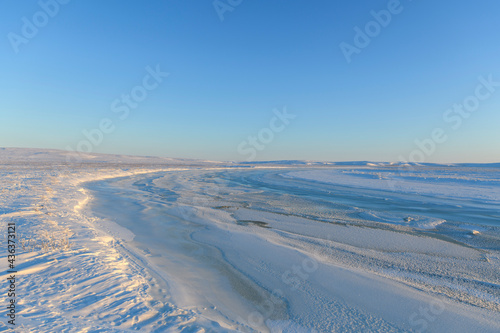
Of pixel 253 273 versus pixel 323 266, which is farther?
pixel 323 266

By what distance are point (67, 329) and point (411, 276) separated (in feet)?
21.1

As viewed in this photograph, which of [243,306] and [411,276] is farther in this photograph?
[411,276]

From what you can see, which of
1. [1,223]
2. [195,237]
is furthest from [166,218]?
[1,223]

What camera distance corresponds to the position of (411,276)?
601cm

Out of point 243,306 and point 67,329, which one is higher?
point 67,329

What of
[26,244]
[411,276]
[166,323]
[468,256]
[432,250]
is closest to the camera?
[166,323]

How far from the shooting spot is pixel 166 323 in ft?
12.7

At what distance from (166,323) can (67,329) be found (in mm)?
1207

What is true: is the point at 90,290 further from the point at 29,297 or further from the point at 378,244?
the point at 378,244

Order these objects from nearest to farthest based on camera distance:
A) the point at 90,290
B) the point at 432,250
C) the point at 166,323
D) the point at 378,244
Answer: the point at 166,323
the point at 90,290
the point at 432,250
the point at 378,244

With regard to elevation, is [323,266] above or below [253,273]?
above

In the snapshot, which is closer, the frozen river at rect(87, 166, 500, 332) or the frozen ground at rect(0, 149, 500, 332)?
the frozen ground at rect(0, 149, 500, 332)

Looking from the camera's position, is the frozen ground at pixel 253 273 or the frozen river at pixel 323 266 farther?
the frozen river at pixel 323 266

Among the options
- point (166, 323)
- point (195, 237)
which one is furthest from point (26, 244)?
point (166, 323)
